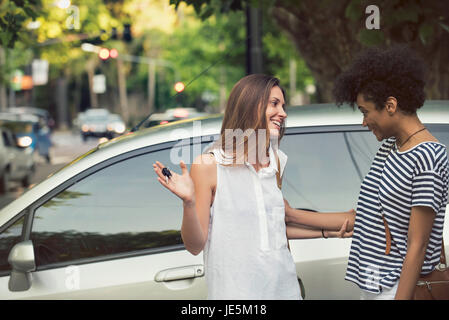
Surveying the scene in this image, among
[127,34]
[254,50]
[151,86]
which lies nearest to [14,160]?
[127,34]

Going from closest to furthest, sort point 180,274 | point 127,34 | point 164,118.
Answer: point 180,274 < point 164,118 < point 127,34

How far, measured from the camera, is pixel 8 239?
301cm

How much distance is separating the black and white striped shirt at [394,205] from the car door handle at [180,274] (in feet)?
2.39

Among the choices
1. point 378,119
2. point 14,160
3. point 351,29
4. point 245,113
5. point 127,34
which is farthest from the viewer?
point 127,34

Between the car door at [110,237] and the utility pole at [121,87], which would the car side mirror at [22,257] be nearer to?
the car door at [110,237]

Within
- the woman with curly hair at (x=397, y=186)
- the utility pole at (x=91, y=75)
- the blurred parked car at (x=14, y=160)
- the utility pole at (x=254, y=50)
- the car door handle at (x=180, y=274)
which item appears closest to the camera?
the woman with curly hair at (x=397, y=186)

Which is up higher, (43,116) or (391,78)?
(391,78)

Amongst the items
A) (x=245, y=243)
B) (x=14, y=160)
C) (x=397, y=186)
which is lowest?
(x=14, y=160)

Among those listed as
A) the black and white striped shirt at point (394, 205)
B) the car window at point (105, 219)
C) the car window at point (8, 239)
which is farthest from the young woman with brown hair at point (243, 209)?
the car window at point (8, 239)

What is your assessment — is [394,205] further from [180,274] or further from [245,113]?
[180,274]

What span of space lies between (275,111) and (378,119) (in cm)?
37

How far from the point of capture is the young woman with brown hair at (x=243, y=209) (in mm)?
2402

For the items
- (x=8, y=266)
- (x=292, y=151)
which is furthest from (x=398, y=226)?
(x=8, y=266)

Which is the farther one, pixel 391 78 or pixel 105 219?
pixel 105 219
